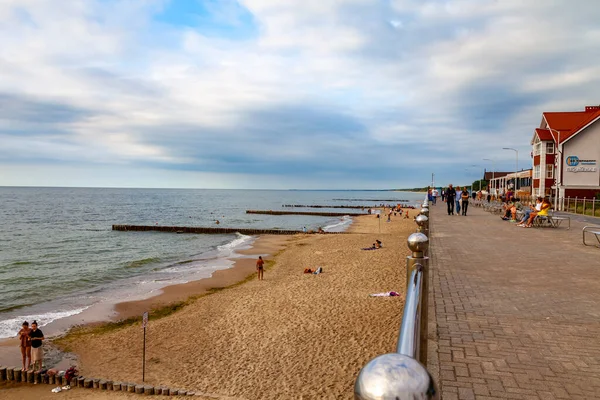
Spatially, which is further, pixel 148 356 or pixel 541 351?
pixel 148 356

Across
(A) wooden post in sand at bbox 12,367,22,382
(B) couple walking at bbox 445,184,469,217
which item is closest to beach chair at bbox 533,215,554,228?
(B) couple walking at bbox 445,184,469,217

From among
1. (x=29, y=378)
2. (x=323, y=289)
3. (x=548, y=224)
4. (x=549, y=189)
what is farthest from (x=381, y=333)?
(x=549, y=189)

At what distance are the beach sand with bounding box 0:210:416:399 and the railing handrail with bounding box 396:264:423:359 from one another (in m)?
6.47

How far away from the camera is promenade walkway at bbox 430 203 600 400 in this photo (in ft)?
12.8

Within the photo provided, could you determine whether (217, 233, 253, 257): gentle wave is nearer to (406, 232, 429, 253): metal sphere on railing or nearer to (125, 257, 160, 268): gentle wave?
(125, 257, 160, 268): gentle wave

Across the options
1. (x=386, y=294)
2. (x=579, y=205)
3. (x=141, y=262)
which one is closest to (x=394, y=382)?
(x=386, y=294)

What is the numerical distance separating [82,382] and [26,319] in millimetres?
7802

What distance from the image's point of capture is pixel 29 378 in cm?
1043

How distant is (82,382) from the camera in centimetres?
995

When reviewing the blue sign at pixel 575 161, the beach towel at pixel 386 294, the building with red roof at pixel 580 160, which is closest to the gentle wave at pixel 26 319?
the beach towel at pixel 386 294

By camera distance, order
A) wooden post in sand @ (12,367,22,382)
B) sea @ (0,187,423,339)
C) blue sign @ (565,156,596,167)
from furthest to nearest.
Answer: blue sign @ (565,156,596,167) < sea @ (0,187,423,339) < wooden post in sand @ (12,367,22,382)

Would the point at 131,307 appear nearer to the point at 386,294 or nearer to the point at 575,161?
the point at 386,294

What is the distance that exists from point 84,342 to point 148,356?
302 cm

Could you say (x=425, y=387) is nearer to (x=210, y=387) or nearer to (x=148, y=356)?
(x=210, y=387)
